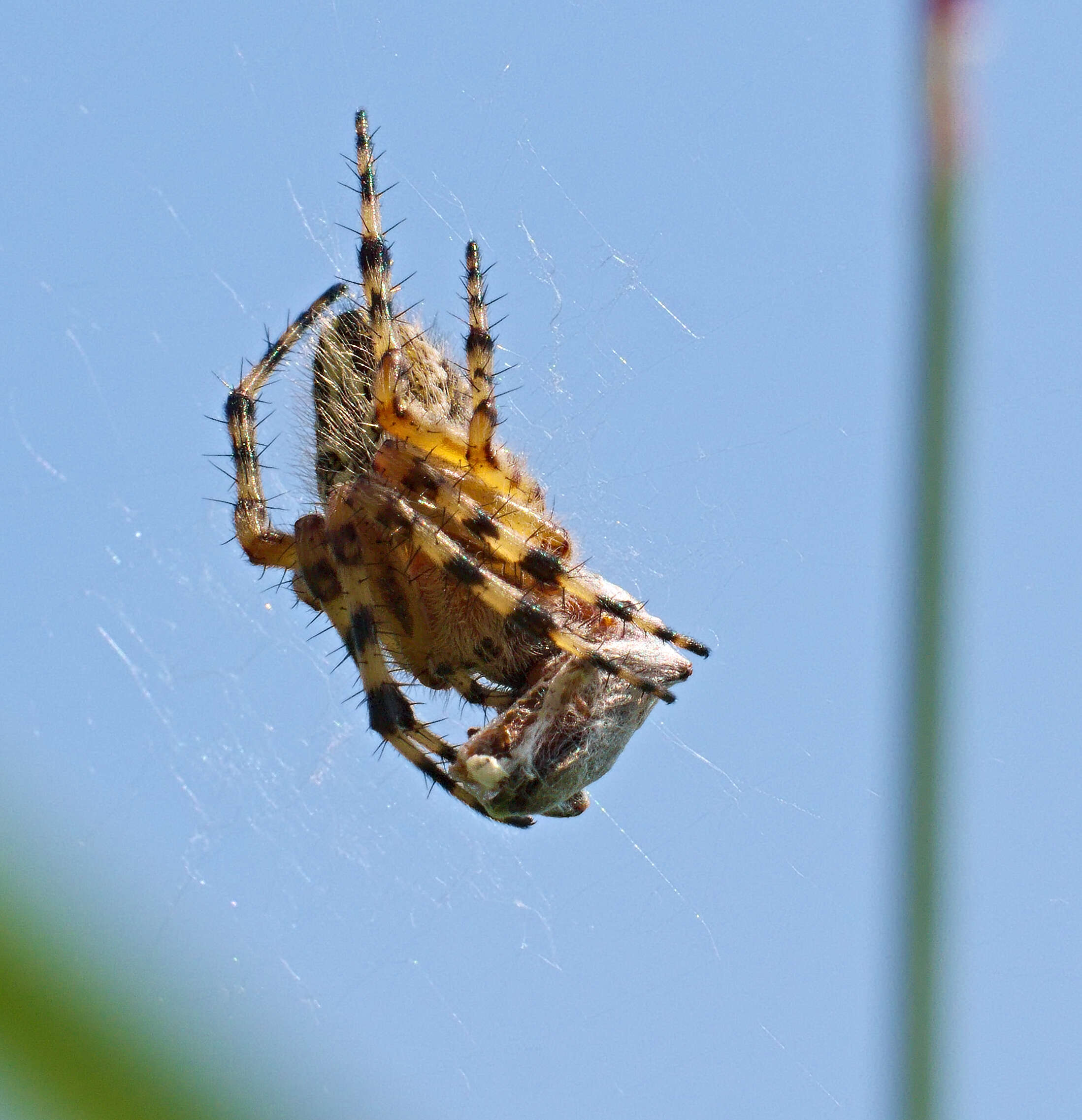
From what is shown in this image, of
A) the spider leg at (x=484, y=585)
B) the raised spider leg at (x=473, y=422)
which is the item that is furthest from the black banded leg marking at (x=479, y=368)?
the spider leg at (x=484, y=585)

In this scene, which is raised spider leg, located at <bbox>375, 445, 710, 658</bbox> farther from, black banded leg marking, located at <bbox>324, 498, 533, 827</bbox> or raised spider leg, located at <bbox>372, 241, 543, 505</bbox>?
black banded leg marking, located at <bbox>324, 498, 533, 827</bbox>

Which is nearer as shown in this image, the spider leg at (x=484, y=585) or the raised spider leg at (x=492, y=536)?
the spider leg at (x=484, y=585)

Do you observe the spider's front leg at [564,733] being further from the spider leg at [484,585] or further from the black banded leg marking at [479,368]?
the black banded leg marking at [479,368]

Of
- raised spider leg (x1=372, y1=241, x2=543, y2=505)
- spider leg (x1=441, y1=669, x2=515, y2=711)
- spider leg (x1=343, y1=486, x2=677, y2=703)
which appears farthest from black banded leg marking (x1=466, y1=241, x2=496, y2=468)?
spider leg (x1=441, y1=669, x2=515, y2=711)

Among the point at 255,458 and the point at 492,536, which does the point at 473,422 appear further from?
the point at 255,458

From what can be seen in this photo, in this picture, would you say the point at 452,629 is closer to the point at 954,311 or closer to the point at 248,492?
the point at 248,492

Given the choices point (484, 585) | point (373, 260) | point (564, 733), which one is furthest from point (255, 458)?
→ point (564, 733)
